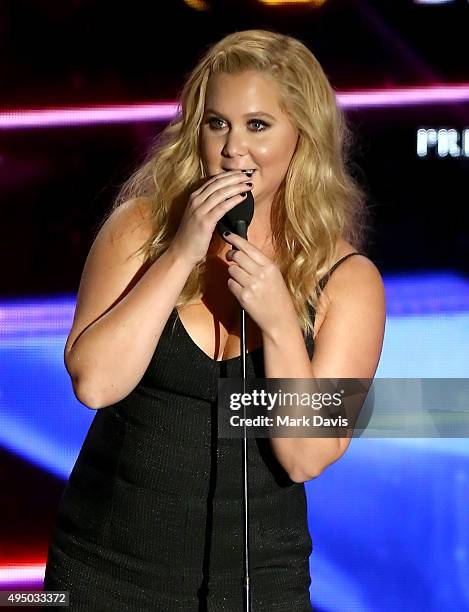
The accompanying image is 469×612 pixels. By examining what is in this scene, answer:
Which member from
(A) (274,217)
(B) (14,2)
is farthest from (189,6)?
(A) (274,217)

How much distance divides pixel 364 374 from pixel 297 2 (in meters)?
1.09

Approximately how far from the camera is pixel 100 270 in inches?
49.4

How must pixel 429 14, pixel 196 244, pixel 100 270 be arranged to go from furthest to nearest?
pixel 429 14, pixel 100 270, pixel 196 244

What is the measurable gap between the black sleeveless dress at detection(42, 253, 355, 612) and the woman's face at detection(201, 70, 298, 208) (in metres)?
0.19

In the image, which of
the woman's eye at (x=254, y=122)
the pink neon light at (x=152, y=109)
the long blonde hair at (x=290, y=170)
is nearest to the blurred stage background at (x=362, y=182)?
the pink neon light at (x=152, y=109)

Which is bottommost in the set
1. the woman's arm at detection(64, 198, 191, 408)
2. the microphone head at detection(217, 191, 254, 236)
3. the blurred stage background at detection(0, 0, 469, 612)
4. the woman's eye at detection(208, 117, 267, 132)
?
the woman's arm at detection(64, 198, 191, 408)

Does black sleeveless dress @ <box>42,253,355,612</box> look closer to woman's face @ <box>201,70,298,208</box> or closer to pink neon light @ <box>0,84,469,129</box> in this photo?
woman's face @ <box>201,70,298,208</box>

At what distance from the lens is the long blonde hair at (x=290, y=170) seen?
1.28 m

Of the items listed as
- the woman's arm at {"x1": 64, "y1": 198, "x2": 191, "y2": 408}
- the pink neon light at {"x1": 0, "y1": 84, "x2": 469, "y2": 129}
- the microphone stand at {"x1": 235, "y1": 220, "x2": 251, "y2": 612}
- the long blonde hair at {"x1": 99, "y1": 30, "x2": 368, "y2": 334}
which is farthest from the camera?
the pink neon light at {"x1": 0, "y1": 84, "x2": 469, "y2": 129}

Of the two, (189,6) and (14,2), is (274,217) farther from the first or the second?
(14,2)

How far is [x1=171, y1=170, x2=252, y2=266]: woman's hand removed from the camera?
3.66 feet

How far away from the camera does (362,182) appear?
6.96 ft
